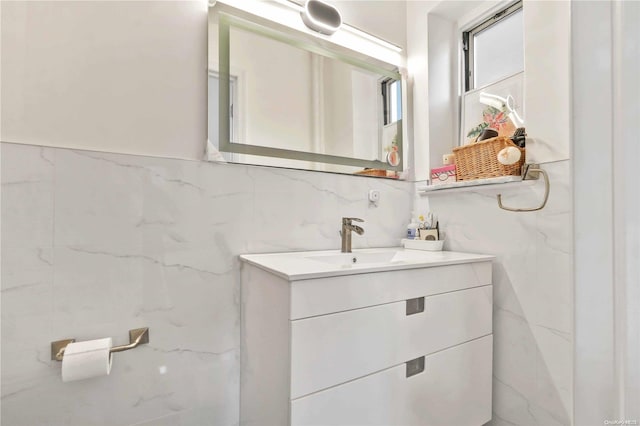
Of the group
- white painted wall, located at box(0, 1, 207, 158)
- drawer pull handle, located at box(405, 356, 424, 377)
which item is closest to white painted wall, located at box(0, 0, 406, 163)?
white painted wall, located at box(0, 1, 207, 158)

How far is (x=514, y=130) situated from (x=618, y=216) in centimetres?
113

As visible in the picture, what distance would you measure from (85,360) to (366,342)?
0.78 m

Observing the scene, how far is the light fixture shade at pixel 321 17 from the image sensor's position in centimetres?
133

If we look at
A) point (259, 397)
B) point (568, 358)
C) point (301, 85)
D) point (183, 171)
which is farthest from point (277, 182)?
point (568, 358)

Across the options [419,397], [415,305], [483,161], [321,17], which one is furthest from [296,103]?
[419,397]

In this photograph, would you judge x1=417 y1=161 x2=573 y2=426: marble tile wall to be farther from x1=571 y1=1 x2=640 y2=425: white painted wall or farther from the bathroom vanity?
x1=571 y1=1 x2=640 y2=425: white painted wall

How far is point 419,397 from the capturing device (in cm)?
98

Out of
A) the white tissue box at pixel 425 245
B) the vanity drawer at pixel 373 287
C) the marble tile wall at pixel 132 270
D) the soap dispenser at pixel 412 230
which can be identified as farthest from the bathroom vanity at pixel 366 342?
the soap dispenser at pixel 412 230

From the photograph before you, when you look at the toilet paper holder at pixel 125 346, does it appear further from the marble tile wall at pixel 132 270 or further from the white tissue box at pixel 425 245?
the white tissue box at pixel 425 245

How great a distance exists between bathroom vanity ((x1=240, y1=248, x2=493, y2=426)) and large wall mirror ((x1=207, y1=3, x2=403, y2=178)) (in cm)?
45

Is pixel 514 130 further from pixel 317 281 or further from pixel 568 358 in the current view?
pixel 317 281

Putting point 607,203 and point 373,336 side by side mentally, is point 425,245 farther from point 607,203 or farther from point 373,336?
point 607,203

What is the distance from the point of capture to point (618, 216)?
331mm

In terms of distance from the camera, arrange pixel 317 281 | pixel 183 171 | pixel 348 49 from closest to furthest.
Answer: pixel 317 281, pixel 183 171, pixel 348 49
